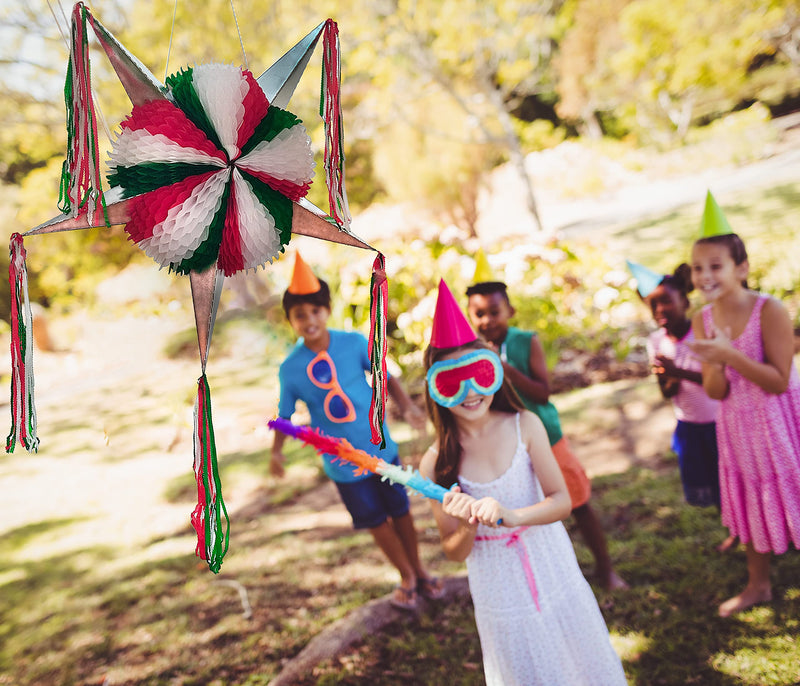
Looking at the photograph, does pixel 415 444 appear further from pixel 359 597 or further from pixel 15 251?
pixel 15 251

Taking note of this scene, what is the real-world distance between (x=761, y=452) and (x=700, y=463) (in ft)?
1.43

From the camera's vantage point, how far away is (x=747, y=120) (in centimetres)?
1313

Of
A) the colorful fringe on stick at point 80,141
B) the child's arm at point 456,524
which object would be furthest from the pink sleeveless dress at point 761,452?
the colorful fringe on stick at point 80,141

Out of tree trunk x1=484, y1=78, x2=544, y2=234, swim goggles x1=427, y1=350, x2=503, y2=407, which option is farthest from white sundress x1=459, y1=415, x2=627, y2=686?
tree trunk x1=484, y1=78, x2=544, y2=234

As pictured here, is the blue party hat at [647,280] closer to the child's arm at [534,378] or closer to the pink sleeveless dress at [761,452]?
the pink sleeveless dress at [761,452]

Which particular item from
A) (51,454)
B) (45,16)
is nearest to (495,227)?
→ (45,16)

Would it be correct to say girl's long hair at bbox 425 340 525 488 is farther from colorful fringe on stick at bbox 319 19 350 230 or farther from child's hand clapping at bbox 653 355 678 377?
child's hand clapping at bbox 653 355 678 377

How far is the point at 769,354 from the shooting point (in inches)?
72.0

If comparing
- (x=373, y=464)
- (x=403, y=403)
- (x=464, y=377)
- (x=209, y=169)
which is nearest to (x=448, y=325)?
(x=464, y=377)

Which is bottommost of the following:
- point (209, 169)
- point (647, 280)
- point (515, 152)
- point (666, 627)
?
point (666, 627)

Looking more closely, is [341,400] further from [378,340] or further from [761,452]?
[761,452]

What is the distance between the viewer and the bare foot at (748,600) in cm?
201

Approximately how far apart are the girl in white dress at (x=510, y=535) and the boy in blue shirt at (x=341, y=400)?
0.68 m

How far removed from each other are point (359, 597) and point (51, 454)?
14.0 feet
